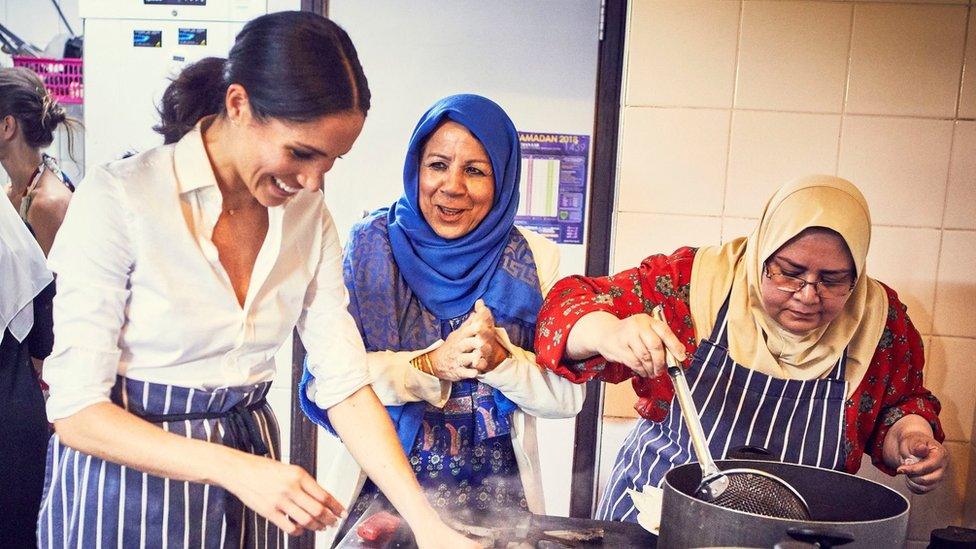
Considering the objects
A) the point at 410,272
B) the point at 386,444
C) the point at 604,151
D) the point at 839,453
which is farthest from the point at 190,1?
the point at 839,453

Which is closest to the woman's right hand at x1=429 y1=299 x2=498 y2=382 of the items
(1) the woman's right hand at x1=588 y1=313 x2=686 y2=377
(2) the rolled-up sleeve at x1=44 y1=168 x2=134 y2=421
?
(1) the woman's right hand at x1=588 y1=313 x2=686 y2=377

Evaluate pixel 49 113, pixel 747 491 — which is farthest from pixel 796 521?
pixel 49 113

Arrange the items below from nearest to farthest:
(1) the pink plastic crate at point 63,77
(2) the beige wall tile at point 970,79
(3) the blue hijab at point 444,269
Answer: (3) the blue hijab at point 444,269, (2) the beige wall tile at point 970,79, (1) the pink plastic crate at point 63,77

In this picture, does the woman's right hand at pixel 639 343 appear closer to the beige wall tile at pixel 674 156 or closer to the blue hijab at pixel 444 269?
the blue hijab at pixel 444 269

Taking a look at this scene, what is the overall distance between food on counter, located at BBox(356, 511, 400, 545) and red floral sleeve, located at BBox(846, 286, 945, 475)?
0.89 meters

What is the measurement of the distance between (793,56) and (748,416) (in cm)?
87

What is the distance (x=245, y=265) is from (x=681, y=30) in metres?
1.15

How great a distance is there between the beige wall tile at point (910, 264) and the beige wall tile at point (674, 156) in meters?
0.39

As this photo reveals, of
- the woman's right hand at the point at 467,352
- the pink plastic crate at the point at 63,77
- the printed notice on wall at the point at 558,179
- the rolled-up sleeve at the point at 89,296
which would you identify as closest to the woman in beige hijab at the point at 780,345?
the woman's right hand at the point at 467,352

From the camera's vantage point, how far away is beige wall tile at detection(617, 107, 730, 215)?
1803 mm

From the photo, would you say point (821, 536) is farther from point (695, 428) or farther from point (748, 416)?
point (748, 416)

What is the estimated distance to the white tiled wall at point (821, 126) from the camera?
5.81 feet

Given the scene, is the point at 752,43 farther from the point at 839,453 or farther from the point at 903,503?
the point at 903,503

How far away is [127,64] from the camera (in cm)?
276
